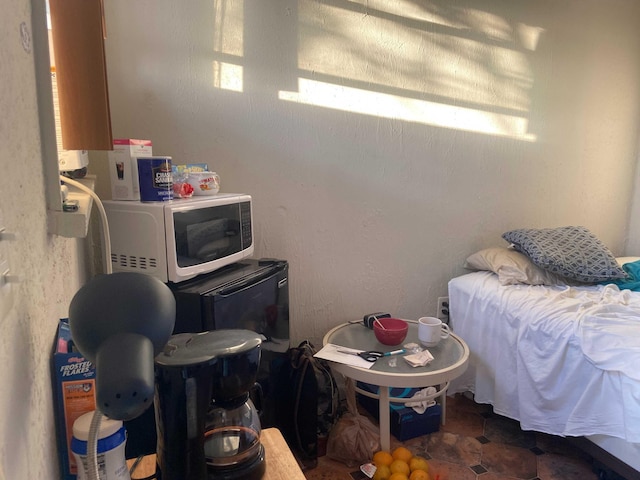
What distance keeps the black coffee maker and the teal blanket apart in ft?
7.24

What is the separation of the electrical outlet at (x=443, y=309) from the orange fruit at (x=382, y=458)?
3.08 feet

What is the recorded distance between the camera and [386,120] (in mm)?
2246

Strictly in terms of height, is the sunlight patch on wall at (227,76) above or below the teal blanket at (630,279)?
above

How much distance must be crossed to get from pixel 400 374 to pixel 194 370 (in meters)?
1.13

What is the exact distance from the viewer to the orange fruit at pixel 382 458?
174 centimetres

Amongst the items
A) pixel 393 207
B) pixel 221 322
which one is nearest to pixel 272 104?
pixel 393 207

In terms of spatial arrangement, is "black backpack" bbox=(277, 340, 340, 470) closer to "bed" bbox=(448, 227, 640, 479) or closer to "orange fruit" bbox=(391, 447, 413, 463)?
"orange fruit" bbox=(391, 447, 413, 463)

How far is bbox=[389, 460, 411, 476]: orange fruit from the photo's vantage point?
1.69 metres

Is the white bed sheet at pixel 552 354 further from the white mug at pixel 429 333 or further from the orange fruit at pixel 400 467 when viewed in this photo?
the orange fruit at pixel 400 467

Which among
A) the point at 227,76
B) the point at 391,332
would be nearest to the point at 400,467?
the point at 391,332

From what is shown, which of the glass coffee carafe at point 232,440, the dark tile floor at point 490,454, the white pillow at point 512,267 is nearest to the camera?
the glass coffee carafe at point 232,440

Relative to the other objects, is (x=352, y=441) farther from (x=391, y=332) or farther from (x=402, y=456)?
(x=391, y=332)

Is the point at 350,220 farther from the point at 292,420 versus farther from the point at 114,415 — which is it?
the point at 114,415

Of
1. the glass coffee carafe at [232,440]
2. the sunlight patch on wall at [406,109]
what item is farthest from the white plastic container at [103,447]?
the sunlight patch on wall at [406,109]
